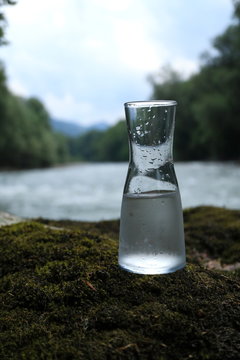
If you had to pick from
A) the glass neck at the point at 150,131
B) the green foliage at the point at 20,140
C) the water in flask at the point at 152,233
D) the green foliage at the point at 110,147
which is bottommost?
the green foliage at the point at 110,147

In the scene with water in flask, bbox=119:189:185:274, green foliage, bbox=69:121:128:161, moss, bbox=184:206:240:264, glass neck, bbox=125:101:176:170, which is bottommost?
green foliage, bbox=69:121:128:161

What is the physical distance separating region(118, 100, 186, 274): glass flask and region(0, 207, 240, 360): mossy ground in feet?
0.29

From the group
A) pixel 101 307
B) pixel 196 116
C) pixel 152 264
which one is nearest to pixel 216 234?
pixel 152 264

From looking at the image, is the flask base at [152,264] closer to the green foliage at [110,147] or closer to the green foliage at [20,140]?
the green foliage at [20,140]

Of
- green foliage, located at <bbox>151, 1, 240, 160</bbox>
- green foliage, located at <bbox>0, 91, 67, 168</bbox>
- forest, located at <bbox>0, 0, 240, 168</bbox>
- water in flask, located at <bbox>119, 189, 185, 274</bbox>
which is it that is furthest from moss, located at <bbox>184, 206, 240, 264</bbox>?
green foliage, located at <bbox>0, 91, 67, 168</bbox>

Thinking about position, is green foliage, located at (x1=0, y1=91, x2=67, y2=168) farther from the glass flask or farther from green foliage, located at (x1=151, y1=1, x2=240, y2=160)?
the glass flask

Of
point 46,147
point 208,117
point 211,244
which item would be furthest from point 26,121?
point 211,244

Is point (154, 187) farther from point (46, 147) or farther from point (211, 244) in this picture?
point (46, 147)

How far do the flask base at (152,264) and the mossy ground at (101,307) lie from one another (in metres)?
0.03

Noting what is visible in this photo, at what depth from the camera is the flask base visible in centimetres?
201

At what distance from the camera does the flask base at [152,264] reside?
6.59ft

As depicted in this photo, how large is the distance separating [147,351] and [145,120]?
41.6 inches

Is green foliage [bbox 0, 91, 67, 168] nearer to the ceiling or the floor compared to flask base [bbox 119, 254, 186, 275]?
nearer to the floor

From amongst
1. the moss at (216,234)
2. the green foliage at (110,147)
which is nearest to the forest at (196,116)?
the moss at (216,234)
